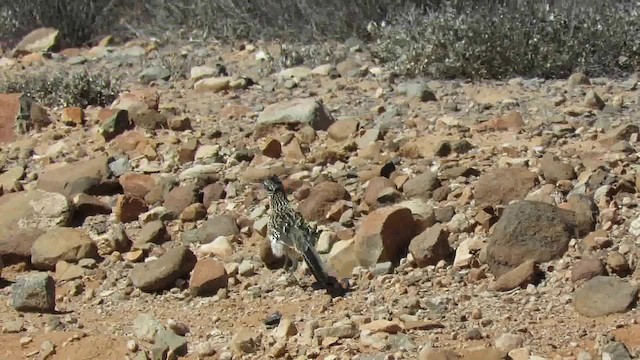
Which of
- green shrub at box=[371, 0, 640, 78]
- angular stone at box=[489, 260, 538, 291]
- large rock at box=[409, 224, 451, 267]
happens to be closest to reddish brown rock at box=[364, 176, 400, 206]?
large rock at box=[409, 224, 451, 267]

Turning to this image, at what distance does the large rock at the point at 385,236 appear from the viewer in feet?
18.5

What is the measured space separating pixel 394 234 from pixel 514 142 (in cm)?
166

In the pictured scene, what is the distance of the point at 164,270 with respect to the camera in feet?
19.0

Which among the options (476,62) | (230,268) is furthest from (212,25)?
(230,268)

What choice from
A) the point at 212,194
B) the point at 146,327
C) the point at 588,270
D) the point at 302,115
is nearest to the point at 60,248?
the point at 212,194

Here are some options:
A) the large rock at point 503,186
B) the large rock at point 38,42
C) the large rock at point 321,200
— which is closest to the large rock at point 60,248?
the large rock at point 321,200

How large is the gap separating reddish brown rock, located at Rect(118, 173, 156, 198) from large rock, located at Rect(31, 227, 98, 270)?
0.82 m

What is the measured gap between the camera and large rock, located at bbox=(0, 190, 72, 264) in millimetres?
6383

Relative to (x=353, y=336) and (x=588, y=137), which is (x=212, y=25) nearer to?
(x=588, y=137)

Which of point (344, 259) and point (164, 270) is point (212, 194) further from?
point (344, 259)

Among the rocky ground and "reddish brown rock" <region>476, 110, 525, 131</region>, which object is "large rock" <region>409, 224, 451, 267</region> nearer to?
the rocky ground

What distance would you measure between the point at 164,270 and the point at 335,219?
Result: 99 centimetres

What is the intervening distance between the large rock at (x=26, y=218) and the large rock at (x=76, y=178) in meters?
0.32

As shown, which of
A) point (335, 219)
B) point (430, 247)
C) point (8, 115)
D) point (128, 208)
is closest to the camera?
point (430, 247)
